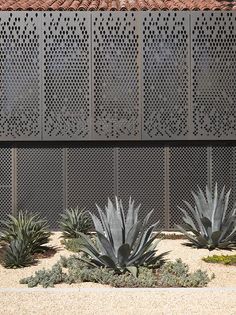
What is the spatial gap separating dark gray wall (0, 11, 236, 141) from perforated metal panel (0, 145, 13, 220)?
1.67 ft

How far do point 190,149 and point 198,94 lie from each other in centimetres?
151

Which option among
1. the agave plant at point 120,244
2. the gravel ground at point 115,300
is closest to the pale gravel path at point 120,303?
the gravel ground at point 115,300

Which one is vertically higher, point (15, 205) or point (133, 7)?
point (133, 7)

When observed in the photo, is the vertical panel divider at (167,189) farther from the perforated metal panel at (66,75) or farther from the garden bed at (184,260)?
the garden bed at (184,260)

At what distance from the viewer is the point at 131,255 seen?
9.55 metres

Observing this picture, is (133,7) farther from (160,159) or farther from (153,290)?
(153,290)

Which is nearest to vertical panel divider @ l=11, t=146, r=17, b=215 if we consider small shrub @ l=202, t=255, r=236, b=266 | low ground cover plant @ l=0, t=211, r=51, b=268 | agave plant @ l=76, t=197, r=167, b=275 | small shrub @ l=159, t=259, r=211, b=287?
low ground cover plant @ l=0, t=211, r=51, b=268

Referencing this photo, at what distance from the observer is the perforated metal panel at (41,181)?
1537cm

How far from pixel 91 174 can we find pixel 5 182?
2381 millimetres

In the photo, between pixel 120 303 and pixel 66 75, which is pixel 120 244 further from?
pixel 66 75

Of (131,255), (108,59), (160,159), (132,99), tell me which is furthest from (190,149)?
(131,255)

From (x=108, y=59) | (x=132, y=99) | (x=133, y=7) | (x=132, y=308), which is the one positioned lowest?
(x=132, y=308)

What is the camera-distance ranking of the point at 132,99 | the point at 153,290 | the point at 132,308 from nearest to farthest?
1. the point at 132,308
2. the point at 153,290
3. the point at 132,99

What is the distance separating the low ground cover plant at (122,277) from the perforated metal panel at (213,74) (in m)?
6.44
